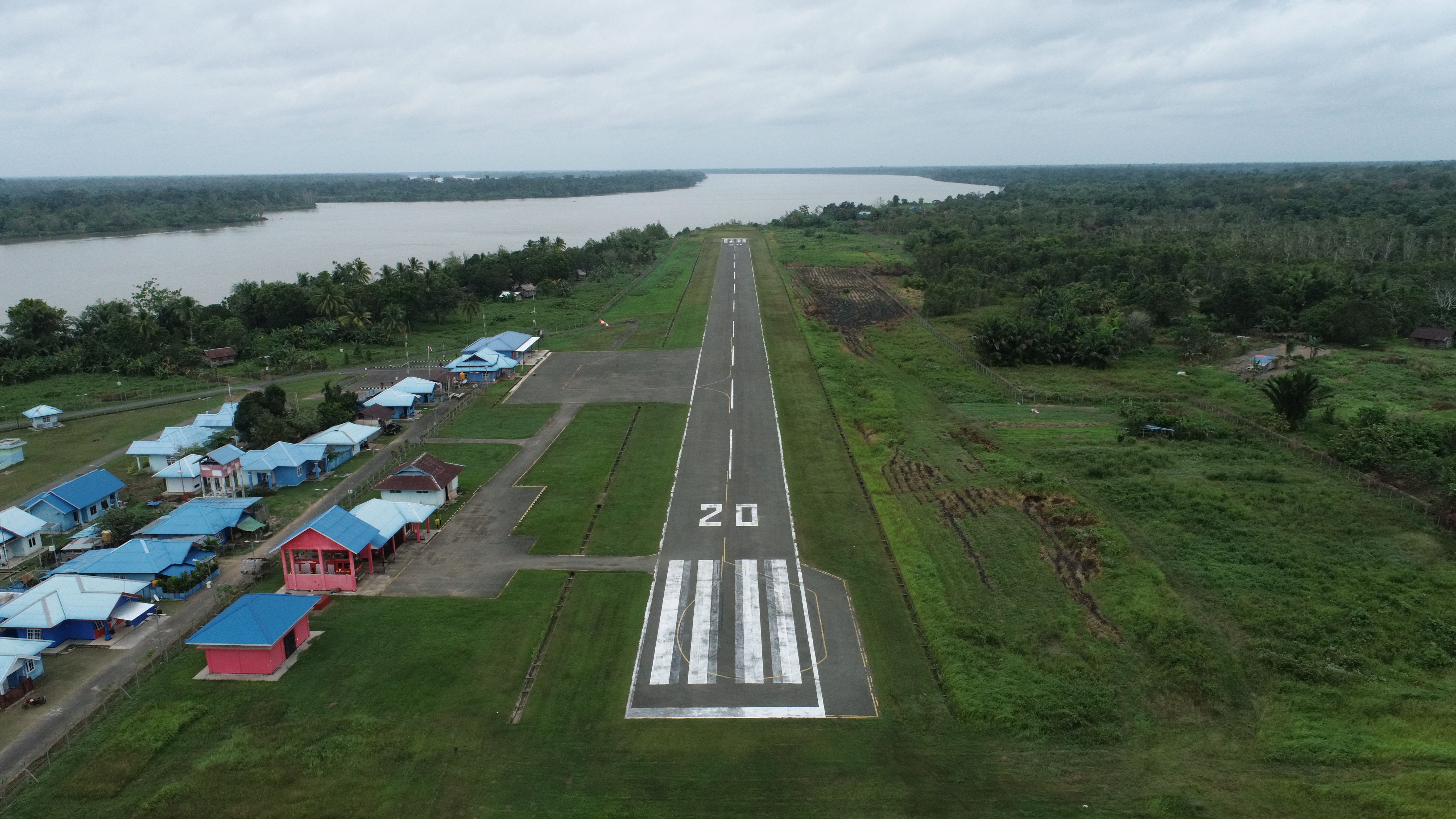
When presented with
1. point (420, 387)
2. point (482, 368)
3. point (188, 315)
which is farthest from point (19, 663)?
point (188, 315)

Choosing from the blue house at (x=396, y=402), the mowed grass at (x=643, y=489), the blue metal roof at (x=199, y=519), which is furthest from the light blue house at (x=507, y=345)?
the blue metal roof at (x=199, y=519)

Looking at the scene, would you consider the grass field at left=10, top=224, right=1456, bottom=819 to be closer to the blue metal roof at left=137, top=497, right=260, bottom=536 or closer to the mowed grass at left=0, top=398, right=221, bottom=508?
the blue metal roof at left=137, top=497, right=260, bottom=536

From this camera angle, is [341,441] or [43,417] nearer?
[341,441]

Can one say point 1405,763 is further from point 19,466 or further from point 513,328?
point 513,328

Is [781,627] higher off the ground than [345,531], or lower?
lower

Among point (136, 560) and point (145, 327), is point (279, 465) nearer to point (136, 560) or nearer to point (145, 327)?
point (136, 560)

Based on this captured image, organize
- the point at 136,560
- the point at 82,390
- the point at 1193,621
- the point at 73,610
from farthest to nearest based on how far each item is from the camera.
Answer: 1. the point at 82,390
2. the point at 136,560
3. the point at 1193,621
4. the point at 73,610

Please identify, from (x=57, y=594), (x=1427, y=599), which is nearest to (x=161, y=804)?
(x=57, y=594)

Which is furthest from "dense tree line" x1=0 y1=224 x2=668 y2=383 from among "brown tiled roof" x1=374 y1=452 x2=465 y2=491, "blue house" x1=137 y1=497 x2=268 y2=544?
"brown tiled roof" x1=374 y1=452 x2=465 y2=491

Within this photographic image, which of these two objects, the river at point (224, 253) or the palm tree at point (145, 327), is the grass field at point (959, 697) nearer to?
the palm tree at point (145, 327)
